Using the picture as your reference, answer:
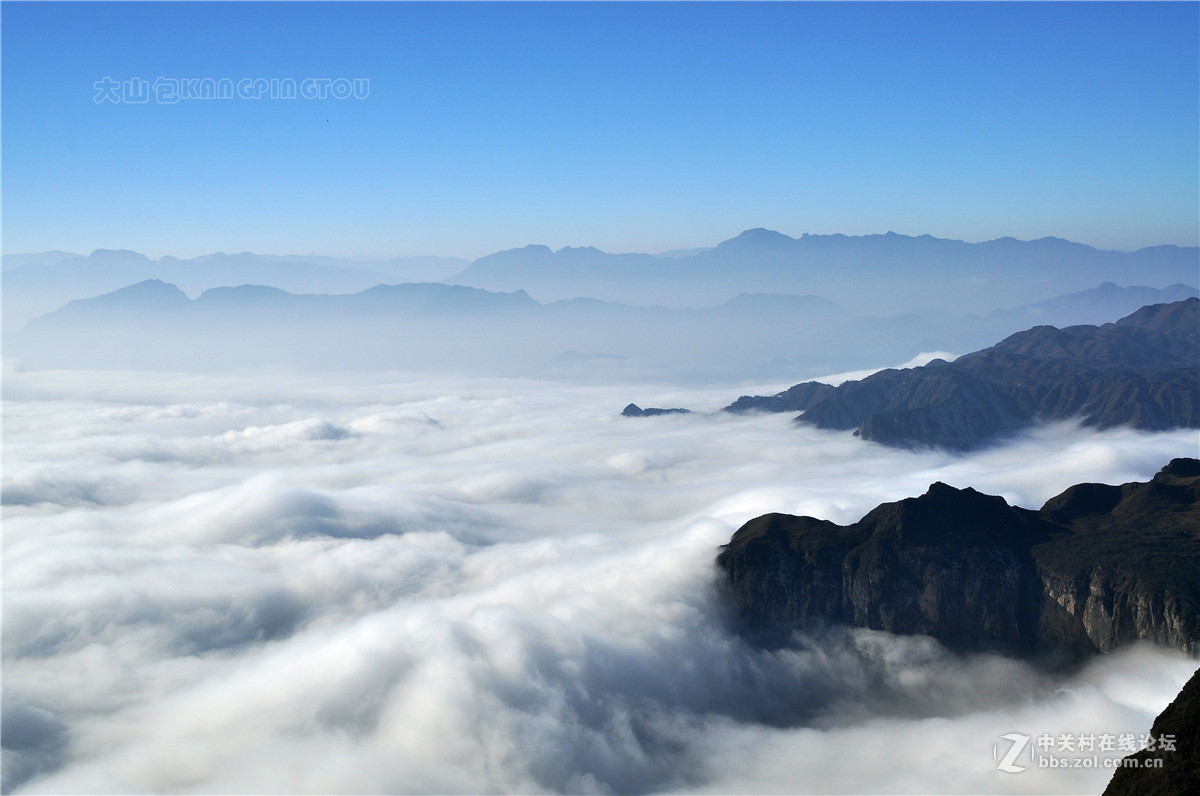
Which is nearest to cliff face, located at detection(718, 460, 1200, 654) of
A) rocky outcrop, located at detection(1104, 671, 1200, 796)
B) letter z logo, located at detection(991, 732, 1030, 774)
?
letter z logo, located at detection(991, 732, 1030, 774)

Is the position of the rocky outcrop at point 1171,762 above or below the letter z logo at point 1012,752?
above

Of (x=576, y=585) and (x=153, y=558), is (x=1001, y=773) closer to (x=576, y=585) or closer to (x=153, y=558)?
(x=576, y=585)

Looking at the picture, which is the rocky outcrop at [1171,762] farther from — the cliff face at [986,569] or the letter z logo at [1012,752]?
the cliff face at [986,569]

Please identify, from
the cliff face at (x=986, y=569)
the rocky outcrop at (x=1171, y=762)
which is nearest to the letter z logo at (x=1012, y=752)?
the cliff face at (x=986, y=569)

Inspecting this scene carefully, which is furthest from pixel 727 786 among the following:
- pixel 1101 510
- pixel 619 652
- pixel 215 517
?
pixel 215 517

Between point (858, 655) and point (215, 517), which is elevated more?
point (215, 517)

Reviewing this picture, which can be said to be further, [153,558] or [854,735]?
[153,558]

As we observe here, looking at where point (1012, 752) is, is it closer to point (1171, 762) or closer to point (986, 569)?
point (1171, 762)
